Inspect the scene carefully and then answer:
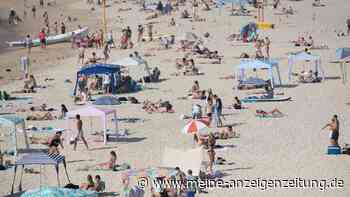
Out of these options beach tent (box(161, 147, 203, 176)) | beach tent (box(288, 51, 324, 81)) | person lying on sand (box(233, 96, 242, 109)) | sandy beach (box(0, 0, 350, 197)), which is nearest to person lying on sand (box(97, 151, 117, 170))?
sandy beach (box(0, 0, 350, 197))

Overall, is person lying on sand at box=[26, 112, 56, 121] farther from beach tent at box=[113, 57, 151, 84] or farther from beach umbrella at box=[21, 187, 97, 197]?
beach umbrella at box=[21, 187, 97, 197]

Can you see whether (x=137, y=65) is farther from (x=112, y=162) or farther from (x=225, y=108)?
(x=112, y=162)

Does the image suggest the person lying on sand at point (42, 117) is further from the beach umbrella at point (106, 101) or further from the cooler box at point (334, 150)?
the cooler box at point (334, 150)

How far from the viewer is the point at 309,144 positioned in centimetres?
2191

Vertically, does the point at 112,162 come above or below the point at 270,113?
below

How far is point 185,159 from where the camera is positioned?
1845 centimetres

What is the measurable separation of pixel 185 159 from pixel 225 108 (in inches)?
351

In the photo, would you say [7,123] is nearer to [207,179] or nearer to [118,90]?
[207,179]

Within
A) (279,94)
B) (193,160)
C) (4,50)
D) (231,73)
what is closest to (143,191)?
(193,160)

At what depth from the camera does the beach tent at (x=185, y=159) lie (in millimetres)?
18406

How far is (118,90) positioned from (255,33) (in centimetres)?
1427

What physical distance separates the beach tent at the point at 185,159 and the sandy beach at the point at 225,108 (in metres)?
0.78

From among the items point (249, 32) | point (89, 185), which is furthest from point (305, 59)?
point (89, 185)

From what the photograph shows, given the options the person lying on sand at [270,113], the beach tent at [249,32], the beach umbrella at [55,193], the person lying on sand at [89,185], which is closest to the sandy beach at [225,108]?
the person lying on sand at [270,113]
